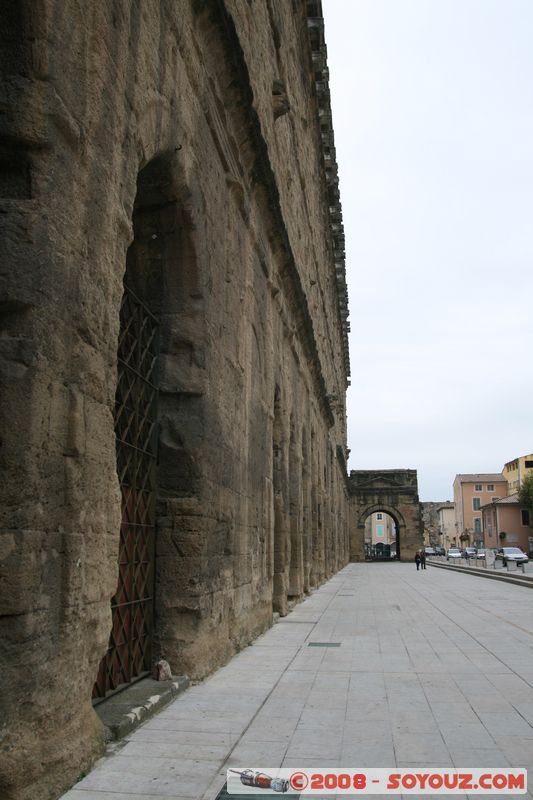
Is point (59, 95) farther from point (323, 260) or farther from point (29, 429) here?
point (323, 260)

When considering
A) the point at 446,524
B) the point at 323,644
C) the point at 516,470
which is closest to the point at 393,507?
the point at 516,470

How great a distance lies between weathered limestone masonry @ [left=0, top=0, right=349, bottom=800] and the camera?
10.5 ft

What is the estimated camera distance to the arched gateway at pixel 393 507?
163ft

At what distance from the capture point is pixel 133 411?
223 inches

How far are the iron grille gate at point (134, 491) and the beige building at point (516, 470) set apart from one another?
7260 cm

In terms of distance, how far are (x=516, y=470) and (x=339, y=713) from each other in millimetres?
80382

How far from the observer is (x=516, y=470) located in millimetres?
80062

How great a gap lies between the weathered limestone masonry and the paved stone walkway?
0.38 meters

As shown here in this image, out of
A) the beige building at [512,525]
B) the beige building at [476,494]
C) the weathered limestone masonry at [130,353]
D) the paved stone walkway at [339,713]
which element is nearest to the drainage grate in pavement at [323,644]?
the paved stone walkway at [339,713]

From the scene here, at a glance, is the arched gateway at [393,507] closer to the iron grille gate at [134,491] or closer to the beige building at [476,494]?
the beige building at [476,494]

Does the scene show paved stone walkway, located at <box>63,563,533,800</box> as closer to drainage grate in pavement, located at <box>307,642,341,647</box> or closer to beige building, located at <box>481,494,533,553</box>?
drainage grate in pavement, located at <box>307,642,341,647</box>

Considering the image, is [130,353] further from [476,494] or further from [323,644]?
[476,494]

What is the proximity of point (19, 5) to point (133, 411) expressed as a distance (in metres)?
3.04

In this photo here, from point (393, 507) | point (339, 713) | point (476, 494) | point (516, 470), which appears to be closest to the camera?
point (339, 713)
